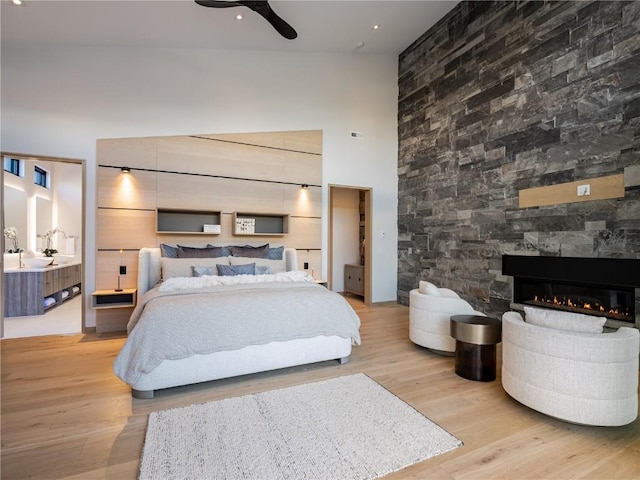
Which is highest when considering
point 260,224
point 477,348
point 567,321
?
point 260,224

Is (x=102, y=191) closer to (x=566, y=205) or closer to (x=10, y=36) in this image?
(x=10, y=36)

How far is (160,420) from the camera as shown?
7.02 feet

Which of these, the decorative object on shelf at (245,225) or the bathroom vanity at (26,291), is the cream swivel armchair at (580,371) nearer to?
the decorative object on shelf at (245,225)

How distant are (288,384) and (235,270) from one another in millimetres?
1903

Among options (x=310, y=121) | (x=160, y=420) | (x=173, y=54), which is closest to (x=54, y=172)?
Answer: (x=173, y=54)

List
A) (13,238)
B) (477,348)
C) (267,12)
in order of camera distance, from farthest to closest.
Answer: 1. (13,238)
2. (267,12)
3. (477,348)

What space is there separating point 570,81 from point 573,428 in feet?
11.5

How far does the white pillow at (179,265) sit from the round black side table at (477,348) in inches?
122

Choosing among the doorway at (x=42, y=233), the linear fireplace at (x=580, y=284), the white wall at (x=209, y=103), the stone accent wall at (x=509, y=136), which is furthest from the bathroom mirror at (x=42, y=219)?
the linear fireplace at (x=580, y=284)

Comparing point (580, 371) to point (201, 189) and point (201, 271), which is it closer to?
point (201, 271)

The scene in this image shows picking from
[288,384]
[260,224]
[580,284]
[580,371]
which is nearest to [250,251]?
[260,224]

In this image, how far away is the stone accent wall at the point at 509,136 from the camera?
10.4 feet

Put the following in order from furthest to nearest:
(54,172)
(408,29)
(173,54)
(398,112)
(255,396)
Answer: (54,172)
(398,112)
(408,29)
(173,54)
(255,396)

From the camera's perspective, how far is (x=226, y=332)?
2.65 metres
